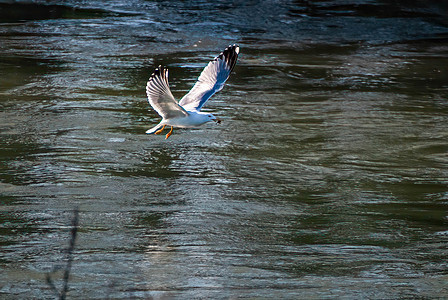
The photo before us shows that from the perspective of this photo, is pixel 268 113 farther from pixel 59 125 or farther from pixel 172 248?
pixel 172 248

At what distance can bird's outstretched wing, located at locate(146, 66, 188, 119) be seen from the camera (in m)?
4.64

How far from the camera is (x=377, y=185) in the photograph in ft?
19.1

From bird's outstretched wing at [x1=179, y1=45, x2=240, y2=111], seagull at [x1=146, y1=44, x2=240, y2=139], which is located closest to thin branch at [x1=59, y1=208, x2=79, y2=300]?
seagull at [x1=146, y1=44, x2=240, y2=139]

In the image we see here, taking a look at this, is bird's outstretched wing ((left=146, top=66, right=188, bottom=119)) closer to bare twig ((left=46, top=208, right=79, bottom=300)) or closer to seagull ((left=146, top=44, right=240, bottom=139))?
seagull ((left=146, top=44, right=240, bottom=139))

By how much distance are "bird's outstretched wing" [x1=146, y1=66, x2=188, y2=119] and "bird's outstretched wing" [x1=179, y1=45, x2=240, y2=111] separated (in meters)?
0.44

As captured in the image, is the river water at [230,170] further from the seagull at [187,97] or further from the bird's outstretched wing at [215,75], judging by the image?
the bird's outstretched wing at [215,75]

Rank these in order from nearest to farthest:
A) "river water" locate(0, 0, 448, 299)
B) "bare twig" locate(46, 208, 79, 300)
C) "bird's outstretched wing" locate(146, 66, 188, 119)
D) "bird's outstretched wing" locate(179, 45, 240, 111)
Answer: "bare twig" locate(46, 208, 79, 300), "river water" locate(0, 0, 448, 299), "bird's outstretched wing" locate(146, 66, 188, 119), "bird's outstretched wing" locate(179, 45, 240, 111)

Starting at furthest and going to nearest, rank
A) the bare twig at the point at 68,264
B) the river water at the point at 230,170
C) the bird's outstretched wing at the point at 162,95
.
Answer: the bird's outstretched wing at the point at 162,95, the river water at the point at 230,170, the bare twig at the point at 68,264

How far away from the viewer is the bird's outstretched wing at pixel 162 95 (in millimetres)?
4637

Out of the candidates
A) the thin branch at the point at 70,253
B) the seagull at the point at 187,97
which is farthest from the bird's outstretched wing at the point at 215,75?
the thin branch at the point at 70,253

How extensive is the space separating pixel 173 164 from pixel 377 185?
1.75 metres

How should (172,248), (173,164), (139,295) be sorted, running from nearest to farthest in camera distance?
(139,295), (172,248), (173,164)

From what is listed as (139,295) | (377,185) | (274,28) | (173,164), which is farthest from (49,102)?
(274,28)

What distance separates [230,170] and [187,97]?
0.87m
